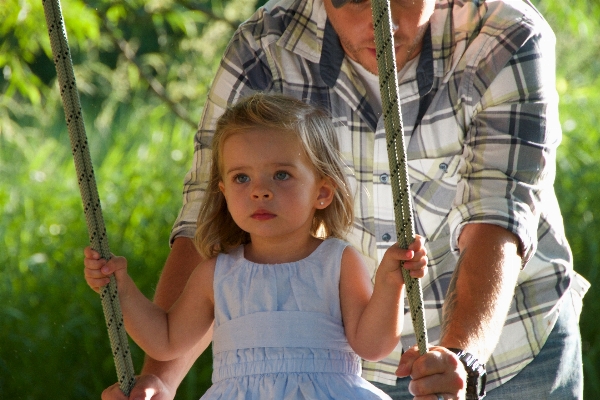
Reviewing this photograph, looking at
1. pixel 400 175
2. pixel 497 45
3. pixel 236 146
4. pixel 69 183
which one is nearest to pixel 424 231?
pixel 497 45

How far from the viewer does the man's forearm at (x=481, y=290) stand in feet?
5.57

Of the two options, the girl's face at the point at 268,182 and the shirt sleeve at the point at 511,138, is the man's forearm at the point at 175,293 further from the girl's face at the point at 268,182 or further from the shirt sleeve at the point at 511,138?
the shirt sleeve at the point at 511,138

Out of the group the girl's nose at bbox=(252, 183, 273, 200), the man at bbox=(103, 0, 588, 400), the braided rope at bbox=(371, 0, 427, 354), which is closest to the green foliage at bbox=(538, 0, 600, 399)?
the man at bbox=(103, 0, 588, 400)

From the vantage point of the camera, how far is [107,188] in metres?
5.10

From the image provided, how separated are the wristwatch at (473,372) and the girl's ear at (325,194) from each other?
1.25ft

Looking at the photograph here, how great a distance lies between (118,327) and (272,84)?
875mm

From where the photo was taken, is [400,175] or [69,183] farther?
[69,183]

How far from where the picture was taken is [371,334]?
1.62m

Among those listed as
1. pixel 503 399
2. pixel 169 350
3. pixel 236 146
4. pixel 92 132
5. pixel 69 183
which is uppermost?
pixel 92 132

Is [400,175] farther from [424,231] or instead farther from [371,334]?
[424,231]

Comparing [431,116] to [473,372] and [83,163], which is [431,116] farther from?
[83,163]

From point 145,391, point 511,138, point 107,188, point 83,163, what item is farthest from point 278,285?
point 107,188

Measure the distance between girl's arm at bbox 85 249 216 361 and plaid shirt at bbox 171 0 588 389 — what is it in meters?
0.29

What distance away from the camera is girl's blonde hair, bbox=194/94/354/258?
70.0 inches
